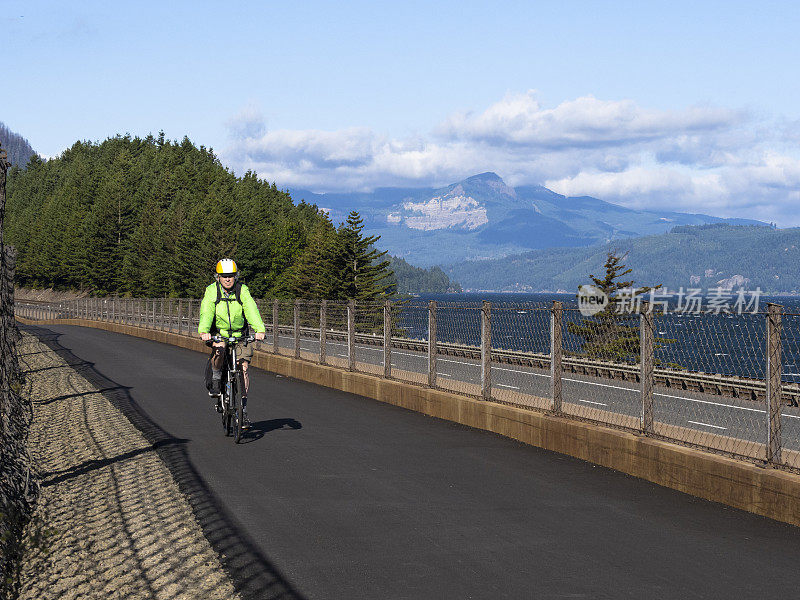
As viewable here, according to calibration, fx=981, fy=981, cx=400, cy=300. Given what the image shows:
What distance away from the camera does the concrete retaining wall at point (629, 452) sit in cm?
803

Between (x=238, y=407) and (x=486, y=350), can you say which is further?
(x=486, y=350)

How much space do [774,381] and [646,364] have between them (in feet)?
6.20

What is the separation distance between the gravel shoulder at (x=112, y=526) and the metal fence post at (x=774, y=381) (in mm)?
4692

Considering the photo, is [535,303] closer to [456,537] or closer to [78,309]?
[456,537]

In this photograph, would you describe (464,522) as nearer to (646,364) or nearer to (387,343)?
(646,364)

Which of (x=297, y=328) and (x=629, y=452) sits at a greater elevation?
(x=297, y=328)

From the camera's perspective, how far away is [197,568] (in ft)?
20.2

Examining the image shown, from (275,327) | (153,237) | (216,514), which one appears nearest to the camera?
(216,514)

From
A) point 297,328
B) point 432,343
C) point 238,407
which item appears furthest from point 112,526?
point 297,328

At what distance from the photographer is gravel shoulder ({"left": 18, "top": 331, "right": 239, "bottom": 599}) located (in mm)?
5836

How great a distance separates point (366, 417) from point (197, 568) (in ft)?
29.3

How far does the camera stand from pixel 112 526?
7.36 m

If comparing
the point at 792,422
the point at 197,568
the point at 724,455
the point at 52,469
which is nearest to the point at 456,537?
the point at 197,568

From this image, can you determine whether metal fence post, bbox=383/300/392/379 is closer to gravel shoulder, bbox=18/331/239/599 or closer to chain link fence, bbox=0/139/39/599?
gravel shoulder, bbox=18/331/239/599
